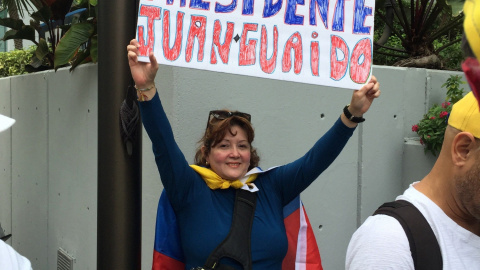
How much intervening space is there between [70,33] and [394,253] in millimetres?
4448

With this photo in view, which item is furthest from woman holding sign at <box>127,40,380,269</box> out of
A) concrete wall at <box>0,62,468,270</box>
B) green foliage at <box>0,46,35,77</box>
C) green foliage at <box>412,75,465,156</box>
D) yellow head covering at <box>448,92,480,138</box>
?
green foliage at <box>0,46,35,77</box>

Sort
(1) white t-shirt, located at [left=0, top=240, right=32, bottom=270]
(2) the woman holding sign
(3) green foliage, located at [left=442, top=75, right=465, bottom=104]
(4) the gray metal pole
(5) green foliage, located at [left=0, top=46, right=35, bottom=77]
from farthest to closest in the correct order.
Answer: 1. (5) green foliage, located at [left=0, top=46, right=35, bottom=77]
2. (3) green foliage, located at [left=442, top=75, right=465, bottom=104]
3. (4) the gray metal pole
4. (2) the woman holding sign
5. (1) white t-shirt, located at [left=0, top=240, right=32, bottom=270]

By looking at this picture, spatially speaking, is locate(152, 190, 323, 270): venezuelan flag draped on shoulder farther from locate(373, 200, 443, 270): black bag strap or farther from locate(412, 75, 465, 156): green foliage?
locate(412, 75, 465, 156): green foliage

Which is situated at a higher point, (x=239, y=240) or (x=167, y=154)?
(x=167, y=154)

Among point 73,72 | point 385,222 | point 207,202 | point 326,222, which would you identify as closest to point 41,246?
point 73,72

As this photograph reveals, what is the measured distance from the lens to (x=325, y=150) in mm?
2900

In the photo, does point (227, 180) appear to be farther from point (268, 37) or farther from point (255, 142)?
point (255, 142)

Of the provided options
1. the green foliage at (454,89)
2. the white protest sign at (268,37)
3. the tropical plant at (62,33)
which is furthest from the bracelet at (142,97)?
the green foliage at (454,89)

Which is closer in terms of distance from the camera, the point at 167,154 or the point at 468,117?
the point at 468,117

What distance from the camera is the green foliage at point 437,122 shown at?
5160mm

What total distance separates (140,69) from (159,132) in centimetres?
30

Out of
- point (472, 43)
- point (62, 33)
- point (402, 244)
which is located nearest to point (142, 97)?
point (402, 244)

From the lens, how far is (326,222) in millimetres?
5062

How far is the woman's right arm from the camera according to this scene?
2.60m
